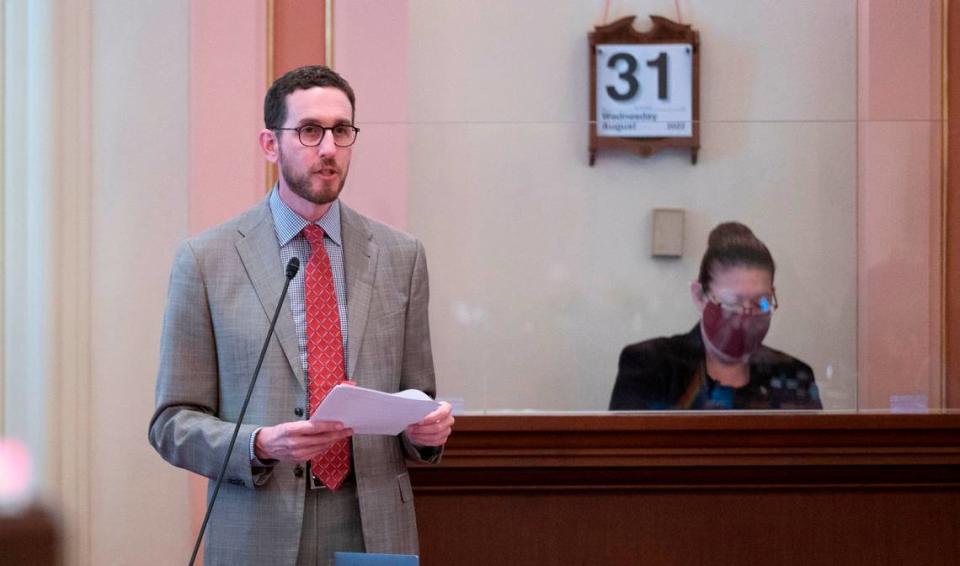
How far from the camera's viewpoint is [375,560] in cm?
212

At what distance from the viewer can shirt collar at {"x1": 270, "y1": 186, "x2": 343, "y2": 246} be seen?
2.55 m

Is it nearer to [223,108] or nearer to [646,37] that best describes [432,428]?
[223,108]

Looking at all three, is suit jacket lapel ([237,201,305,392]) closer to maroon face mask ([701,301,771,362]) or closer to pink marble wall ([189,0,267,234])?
Result: pink marble wall ([189,0,267,234])

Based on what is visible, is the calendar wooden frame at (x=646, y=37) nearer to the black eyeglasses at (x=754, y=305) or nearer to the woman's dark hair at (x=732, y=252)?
the woman's dark hair at (x=732, y=252)

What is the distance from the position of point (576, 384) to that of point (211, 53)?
1.58 meters

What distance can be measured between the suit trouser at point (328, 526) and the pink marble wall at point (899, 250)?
6.92ft

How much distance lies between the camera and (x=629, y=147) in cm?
401

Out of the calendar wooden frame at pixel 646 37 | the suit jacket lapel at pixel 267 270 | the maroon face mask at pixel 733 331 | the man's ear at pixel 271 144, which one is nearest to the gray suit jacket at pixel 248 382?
the suit jacket lapel at pixel 267 270

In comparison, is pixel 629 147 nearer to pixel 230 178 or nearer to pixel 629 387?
pixel 629 387

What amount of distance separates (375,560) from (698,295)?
203 centimetres

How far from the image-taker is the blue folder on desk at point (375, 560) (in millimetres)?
2070

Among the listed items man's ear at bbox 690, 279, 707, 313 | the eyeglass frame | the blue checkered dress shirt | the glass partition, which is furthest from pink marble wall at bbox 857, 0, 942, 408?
the blue checkered dress shirt

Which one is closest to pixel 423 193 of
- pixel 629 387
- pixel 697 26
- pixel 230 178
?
pixel 230 178

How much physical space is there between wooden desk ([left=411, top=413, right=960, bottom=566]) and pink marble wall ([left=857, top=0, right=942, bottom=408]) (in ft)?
0.63
